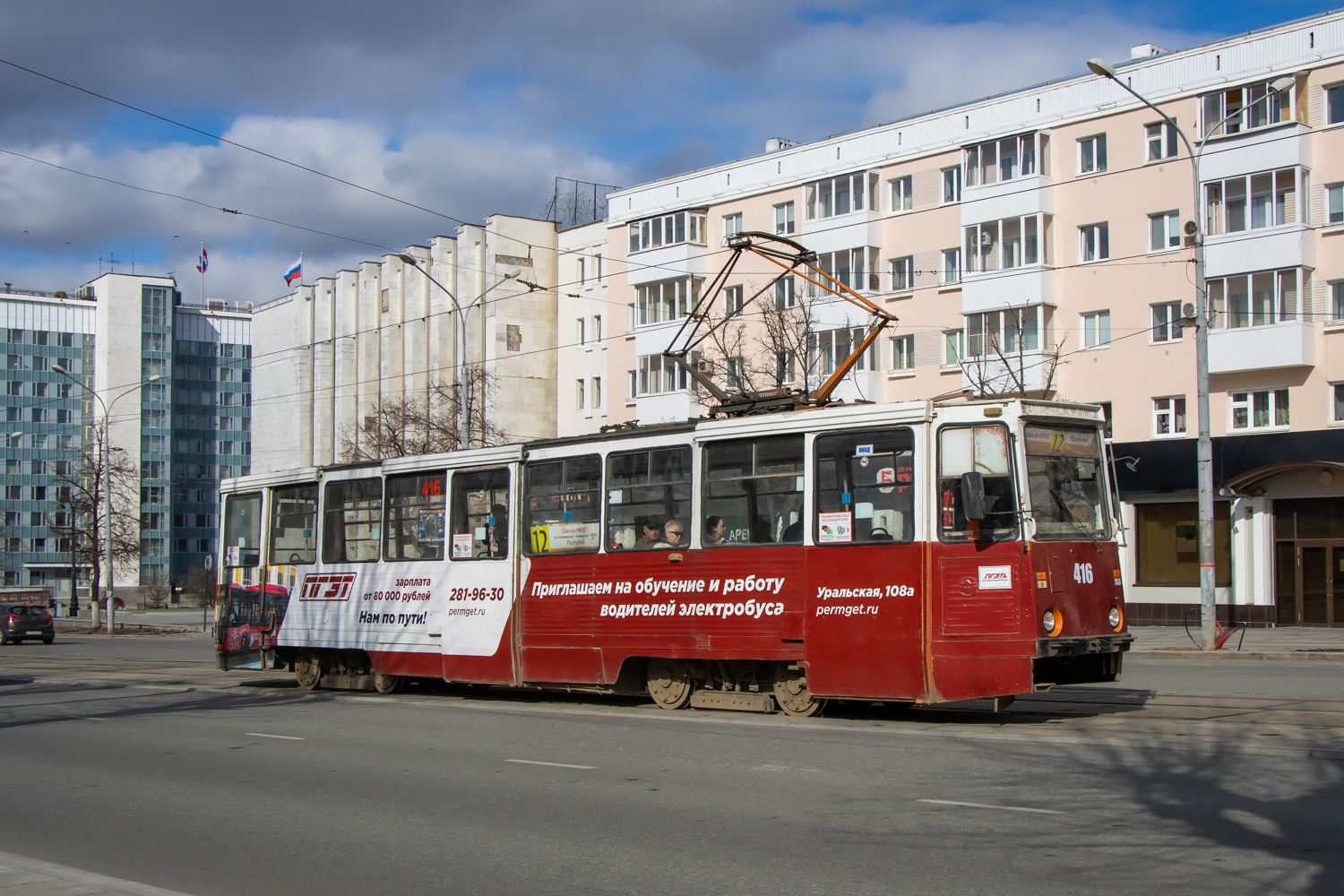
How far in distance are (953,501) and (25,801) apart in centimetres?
808

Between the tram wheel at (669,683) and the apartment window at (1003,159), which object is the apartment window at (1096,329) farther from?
the tram wheel at (669,683)

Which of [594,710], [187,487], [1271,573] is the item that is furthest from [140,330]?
[594,710]

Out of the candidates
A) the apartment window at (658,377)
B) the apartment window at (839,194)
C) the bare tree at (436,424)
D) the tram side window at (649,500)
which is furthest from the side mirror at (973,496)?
Result: the apartment window at (658,377)

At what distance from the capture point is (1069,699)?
14.7 meters

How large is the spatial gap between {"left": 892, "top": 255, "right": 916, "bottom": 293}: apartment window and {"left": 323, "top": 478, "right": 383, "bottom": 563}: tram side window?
96.4ft

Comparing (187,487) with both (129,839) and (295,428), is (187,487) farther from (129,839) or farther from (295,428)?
(129,839)

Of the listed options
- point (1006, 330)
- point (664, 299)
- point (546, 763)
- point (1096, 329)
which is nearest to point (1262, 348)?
point (1096, 329)

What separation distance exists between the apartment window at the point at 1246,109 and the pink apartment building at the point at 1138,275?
0.22 feet

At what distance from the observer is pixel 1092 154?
39781mm

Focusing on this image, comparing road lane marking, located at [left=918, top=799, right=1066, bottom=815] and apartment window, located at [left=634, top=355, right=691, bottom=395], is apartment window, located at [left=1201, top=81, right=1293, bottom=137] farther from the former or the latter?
road lane marking, located at [left=918, top=799, right=1066, bottom=815]

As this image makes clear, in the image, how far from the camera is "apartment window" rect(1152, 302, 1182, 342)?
37281 mm

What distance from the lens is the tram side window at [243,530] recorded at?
20.0 metres

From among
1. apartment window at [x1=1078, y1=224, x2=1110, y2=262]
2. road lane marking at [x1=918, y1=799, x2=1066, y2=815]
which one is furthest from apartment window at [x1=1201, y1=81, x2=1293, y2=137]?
road lane marking at [x1=918, y1=799, x2=1066, y2=815]

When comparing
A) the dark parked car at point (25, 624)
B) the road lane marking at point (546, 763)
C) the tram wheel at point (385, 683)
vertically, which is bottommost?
the dark parked car at point (25, 624)
